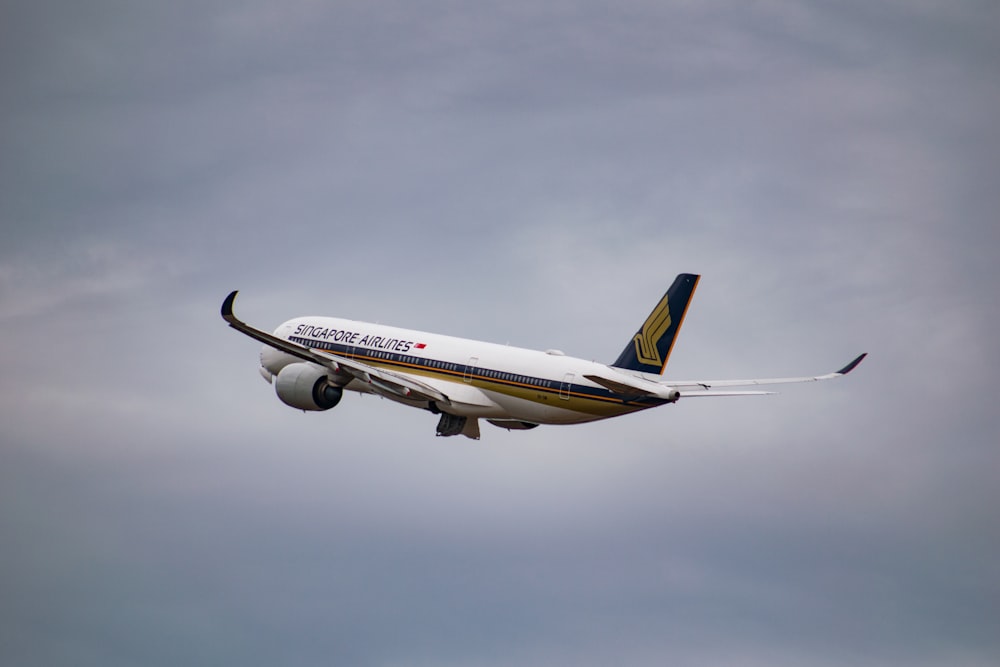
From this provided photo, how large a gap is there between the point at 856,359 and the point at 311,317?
32662mm

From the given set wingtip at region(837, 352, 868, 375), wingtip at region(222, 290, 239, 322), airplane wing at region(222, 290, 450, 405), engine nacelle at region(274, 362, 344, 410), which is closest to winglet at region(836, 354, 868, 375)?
wingtip at region(837, 352, 868, 375)

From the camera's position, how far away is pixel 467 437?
88812 millimetres

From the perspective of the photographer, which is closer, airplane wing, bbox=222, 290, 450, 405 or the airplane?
the airplane

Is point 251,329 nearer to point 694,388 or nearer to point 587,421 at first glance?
point 587,421

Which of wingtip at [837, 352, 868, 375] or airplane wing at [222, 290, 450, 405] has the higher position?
wingtip at [837, 352, 868, 375]

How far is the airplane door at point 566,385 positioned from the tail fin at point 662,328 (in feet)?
10.3

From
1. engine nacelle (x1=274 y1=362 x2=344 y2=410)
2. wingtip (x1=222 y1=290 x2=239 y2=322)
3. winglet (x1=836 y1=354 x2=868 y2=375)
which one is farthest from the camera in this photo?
engine nacelle (x1=274 y1=362 x2=344 y2=410)

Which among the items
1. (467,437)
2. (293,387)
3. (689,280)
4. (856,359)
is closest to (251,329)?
(293,387)

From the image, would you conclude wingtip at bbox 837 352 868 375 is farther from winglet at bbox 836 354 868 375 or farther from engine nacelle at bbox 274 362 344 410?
engine nacelle at bbox 274 362 344 410

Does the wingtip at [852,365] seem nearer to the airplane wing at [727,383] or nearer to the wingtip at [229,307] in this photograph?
the airplane wing at [727,383]

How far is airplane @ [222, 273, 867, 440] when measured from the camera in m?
80.8

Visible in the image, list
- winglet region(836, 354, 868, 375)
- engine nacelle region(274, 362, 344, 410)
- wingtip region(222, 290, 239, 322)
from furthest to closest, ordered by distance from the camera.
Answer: engine nacelle region(274, 362, 344, 410) < winglet region(836, 354, 868, 375) < wingtip region(222, 290, 239, 322)

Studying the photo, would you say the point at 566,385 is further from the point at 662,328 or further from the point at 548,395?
the point at 662,328

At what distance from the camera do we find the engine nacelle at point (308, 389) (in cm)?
8900
